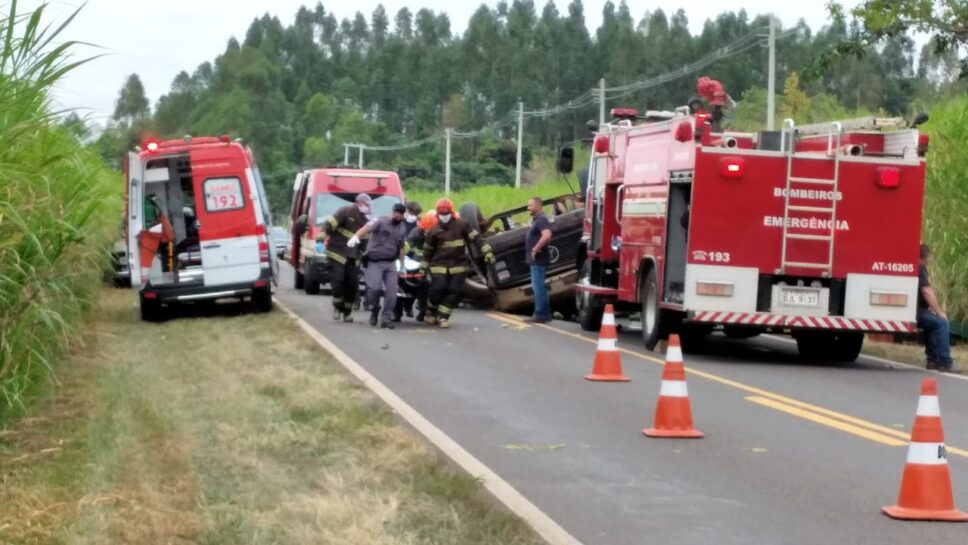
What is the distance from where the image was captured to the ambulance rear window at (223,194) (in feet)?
75.6

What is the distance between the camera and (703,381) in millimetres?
15531

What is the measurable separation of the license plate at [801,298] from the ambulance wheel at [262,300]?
29.1 feet

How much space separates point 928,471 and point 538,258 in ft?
52.7

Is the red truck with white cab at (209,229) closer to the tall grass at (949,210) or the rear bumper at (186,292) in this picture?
the rear bumper at (186,292)

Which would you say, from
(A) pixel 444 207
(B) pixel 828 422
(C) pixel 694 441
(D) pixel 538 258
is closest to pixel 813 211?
(B) pixel 828 422

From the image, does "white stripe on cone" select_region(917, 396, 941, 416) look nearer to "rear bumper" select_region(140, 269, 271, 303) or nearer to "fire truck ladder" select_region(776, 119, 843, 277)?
"fire truck ladder" select_region(776, 119, 843, 277)

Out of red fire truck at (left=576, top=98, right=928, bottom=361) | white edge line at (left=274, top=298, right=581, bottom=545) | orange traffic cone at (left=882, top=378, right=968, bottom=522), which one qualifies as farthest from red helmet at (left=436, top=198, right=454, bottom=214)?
orange traffic cone at (left=882, top=378, right=968, bottom=522)

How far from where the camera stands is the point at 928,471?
839 centimetres

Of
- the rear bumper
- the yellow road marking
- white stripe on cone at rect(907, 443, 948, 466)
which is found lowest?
the rear bumper

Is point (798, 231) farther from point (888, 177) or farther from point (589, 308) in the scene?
point (589, 308)

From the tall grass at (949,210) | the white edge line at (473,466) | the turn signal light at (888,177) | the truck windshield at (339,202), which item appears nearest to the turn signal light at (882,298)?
the turn signal light at (888,177)

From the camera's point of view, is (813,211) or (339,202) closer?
(813,211)

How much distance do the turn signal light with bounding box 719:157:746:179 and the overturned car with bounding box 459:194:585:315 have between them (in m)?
7.68

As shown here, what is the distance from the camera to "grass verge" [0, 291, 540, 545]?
25.2 feet
